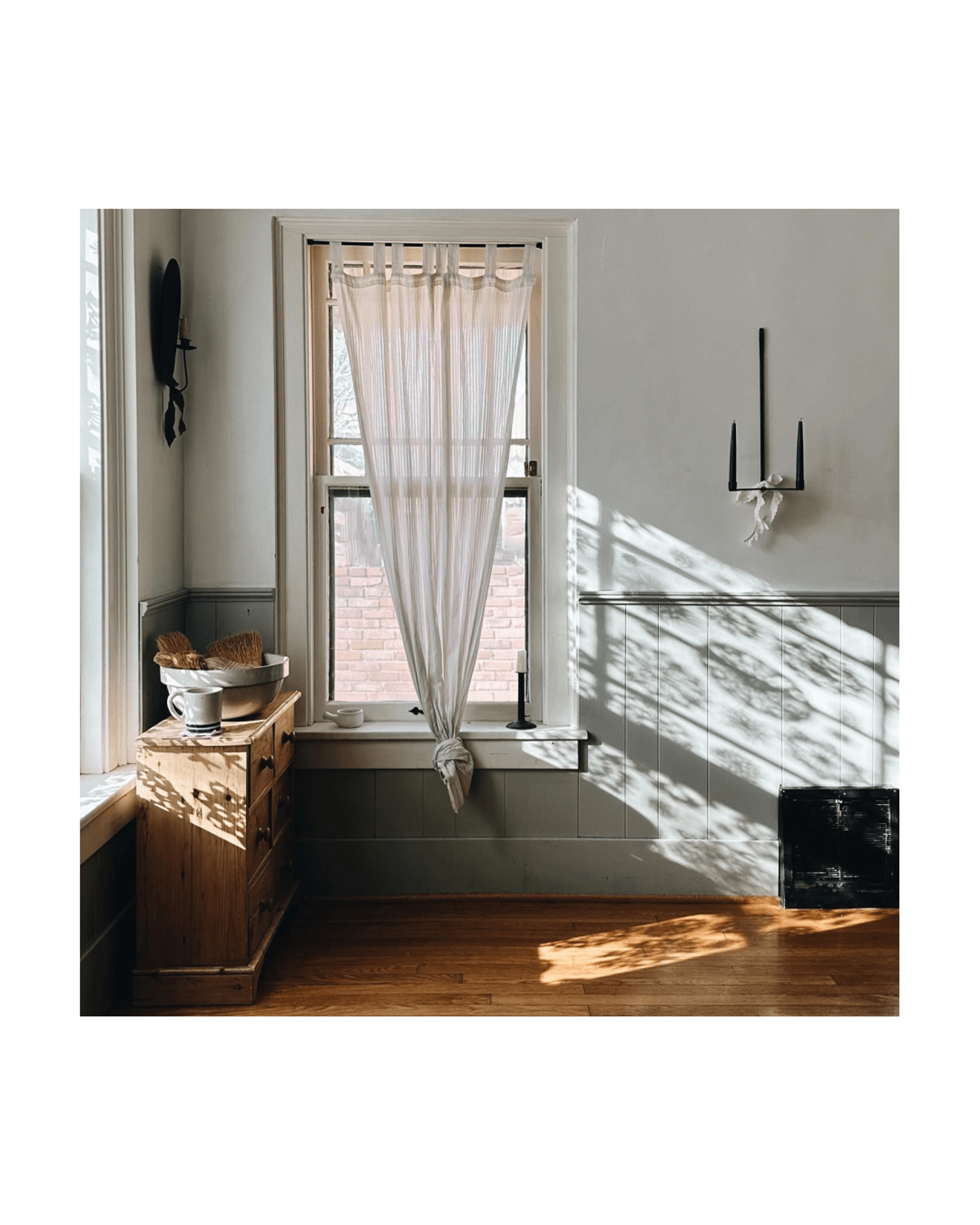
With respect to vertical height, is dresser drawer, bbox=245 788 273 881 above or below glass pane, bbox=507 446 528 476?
below

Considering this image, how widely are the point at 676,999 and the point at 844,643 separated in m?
1.47

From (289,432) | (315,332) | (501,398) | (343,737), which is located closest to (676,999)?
(343,737)

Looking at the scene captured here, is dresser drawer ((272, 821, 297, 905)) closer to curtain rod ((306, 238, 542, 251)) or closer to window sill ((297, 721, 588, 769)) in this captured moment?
window sill ((297, 721, 588, 769))

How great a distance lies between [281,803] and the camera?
3242mm

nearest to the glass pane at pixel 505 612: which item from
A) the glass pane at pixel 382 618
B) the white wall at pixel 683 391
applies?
the glass pane at pixel 382 618

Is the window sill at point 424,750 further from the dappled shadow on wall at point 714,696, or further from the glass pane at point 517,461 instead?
the glass pane at point 517,461

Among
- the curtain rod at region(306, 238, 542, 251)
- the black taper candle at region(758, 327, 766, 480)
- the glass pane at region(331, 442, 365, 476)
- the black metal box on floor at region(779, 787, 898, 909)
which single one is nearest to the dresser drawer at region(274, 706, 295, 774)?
the glass pane at region(331, 442, 365, 476)

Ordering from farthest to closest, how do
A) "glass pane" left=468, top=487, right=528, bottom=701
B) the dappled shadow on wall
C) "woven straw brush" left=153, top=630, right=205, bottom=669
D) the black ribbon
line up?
"glass pane" left=468, top=487, right=528, bottom=701 < the dappled shadow on wall < the black ribbon < "woven straw brush" left=153, top=630, right=205, bottom=669

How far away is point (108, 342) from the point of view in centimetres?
279

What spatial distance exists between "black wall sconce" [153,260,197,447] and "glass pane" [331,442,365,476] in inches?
22.1

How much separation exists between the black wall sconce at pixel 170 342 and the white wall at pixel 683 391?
0.18 metres

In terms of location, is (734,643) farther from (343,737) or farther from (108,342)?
(108,342)

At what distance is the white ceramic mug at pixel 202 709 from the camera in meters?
2.68

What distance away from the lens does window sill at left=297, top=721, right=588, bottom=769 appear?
352 centimetres
